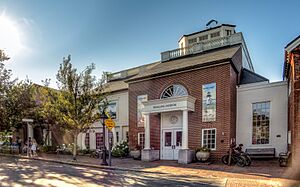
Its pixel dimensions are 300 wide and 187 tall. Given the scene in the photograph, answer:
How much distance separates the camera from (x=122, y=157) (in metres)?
18.6

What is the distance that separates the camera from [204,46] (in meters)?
20.2

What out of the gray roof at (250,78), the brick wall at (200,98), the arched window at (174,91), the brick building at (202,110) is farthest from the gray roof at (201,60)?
the gray roof at (250,78)

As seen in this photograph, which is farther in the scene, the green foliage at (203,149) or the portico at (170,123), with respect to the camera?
the portico at (170,123)

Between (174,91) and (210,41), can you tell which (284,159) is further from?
(210,41)

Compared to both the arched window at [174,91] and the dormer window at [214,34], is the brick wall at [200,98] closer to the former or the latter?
the arched window at [174,91]

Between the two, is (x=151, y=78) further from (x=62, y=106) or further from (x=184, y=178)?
(x=184, y=178)

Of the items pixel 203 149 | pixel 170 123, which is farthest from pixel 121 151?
pixel 203 149

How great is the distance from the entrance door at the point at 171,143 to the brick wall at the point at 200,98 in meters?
0.53

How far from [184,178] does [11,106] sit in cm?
1927

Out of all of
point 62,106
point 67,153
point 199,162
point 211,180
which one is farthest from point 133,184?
point 67,153

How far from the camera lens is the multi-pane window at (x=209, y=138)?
15.0m

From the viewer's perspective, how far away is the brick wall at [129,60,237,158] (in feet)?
48.0

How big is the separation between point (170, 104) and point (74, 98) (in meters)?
6.55

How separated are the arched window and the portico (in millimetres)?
1193
